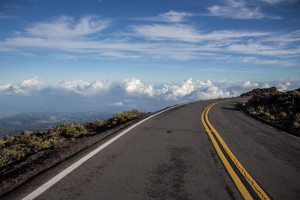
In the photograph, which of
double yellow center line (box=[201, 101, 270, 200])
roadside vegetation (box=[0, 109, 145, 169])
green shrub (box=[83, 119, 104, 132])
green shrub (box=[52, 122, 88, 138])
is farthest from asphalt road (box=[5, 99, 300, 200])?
green shrub (box=[83, 119, 104, 132])

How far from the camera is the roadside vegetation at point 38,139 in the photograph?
572 centimetres

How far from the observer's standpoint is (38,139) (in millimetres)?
7469

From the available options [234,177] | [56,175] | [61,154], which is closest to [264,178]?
[234,177]

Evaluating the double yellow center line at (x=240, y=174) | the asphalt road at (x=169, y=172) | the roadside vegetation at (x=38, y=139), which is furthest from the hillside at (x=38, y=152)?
the double yellow center line at (x=240, y=174)

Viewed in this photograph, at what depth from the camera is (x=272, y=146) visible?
18.6 ft

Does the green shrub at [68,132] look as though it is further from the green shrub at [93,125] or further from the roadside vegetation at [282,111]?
the roadside vegetation at [282,111]

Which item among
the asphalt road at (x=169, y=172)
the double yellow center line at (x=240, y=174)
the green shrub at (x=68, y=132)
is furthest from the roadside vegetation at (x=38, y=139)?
the double yellow center line at (x=240, y=174)

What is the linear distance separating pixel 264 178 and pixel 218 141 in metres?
2.51

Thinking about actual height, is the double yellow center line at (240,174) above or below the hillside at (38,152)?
below

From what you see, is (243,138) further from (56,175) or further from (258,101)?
(258,101)

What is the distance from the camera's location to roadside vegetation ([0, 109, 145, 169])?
5.72 m

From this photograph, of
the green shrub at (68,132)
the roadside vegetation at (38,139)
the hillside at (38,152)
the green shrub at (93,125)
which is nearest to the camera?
the hillside at (38,152)

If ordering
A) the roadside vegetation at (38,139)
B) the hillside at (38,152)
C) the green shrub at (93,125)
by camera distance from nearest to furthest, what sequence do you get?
1. the hillside at (38,152)
2. the roadside vegetation at (38,139)
3. the green shrub at (93,125)

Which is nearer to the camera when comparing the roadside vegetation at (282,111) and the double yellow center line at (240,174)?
the double yellow center line at (240,174)
